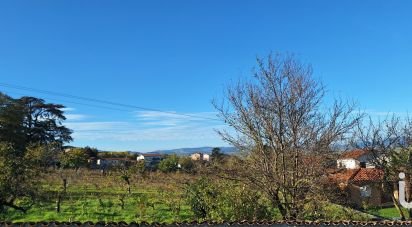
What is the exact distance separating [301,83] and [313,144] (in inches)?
79.6

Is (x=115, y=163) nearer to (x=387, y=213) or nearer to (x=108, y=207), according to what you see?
(x=108, y=207)

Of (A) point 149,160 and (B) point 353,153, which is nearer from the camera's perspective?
(B) point 353,153

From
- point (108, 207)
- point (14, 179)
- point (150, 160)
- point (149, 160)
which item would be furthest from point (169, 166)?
point (150, 160)

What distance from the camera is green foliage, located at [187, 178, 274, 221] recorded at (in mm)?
13297

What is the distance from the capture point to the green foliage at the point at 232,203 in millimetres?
13297

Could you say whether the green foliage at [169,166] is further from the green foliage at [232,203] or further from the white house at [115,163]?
the green foliage at [232,203]

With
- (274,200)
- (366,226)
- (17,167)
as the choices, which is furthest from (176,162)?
(366,226)

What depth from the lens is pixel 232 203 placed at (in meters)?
13.4

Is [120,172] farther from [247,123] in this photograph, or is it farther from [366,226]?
[366,226]

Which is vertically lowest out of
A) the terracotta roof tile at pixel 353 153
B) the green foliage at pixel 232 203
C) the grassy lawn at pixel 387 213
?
the grassy lawn at pixel 387 213

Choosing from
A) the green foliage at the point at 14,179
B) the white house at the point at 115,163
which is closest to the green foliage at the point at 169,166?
the white house at the point at 115,163

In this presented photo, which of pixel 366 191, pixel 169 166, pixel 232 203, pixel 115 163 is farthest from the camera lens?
pixel 115 163

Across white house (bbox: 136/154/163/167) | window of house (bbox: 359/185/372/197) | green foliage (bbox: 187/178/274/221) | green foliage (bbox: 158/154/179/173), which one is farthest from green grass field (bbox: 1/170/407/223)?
white house (bbox: 136/154/163/167)

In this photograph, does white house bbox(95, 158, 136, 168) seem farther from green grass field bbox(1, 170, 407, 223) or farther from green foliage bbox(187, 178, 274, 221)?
green foliage bbox(187, 178, 274, 221)
